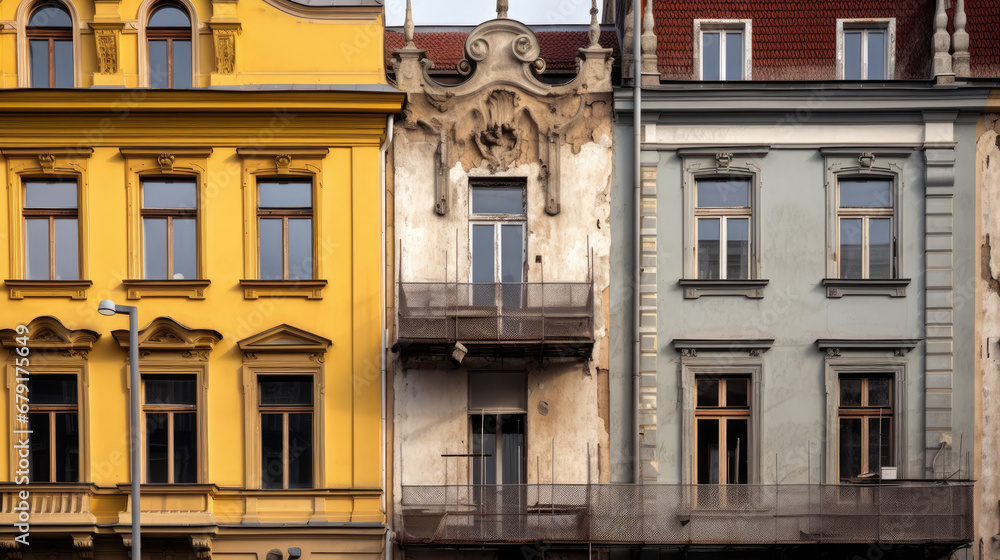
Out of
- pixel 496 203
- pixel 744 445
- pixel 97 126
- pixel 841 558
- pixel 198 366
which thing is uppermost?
pixel 97 126

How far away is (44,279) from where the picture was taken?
18469mm

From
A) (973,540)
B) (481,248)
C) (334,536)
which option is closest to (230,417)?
(334,536)

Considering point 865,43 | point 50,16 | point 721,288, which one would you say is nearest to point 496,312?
point 721,288

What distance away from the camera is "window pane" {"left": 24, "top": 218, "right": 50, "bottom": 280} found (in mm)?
18609

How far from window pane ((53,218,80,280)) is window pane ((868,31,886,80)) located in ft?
47.4

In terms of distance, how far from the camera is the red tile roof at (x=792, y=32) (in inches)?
758

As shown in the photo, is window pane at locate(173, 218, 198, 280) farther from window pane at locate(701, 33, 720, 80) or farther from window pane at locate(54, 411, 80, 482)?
window pane at locate(701, 33, 720, 80)

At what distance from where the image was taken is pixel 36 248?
61.2 feet

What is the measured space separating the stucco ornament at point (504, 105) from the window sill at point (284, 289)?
2758 millimetres

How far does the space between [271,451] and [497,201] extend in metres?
5.84

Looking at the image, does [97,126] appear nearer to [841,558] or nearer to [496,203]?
[496,203]

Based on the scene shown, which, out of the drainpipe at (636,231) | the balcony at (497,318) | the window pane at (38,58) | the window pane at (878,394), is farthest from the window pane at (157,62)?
the window pane at (878,394)

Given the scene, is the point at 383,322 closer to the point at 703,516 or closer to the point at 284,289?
the point at 284,289

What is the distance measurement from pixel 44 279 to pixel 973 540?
1637cm
